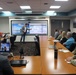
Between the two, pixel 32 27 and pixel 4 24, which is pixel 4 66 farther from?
pixel 4 24

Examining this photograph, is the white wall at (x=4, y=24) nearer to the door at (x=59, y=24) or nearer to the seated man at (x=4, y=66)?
the door at (x=59, y=24)

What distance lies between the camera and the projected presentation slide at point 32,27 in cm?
1290

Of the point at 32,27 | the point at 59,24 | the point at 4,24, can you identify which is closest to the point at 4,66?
the point at 32,27

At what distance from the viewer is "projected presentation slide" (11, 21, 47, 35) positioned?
12.9m

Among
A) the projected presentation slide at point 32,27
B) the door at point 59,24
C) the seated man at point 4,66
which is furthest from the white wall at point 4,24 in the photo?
the seated man at point 4,66

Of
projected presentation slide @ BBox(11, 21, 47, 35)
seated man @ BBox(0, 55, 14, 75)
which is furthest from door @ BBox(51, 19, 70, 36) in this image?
seated man @ BBox(0, 55, 14, 75)

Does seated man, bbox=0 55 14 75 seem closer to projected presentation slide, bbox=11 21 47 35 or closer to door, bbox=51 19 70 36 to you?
projected presentation slide, bbox=11 21 47 35

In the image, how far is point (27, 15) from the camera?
12.6m

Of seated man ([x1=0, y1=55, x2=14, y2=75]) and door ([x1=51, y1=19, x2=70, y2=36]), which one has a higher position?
door ([x1=51, y1=19, x2=70, y2=36])

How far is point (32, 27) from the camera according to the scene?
1302 cm

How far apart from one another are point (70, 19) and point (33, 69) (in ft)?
37.3

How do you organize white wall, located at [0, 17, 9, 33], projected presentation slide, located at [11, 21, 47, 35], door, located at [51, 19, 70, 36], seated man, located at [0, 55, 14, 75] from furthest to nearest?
door, located at [51, 19, 70, 36] → white wall, located at [0, 17, 9, 33] → projected presentation slide, located at [11, 21, 47, 35] → seated man, located at [0, 55, 14, 75]

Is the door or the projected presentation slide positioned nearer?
the projected presentation slide

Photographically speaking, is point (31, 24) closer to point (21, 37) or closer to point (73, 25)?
point (21, 37)
